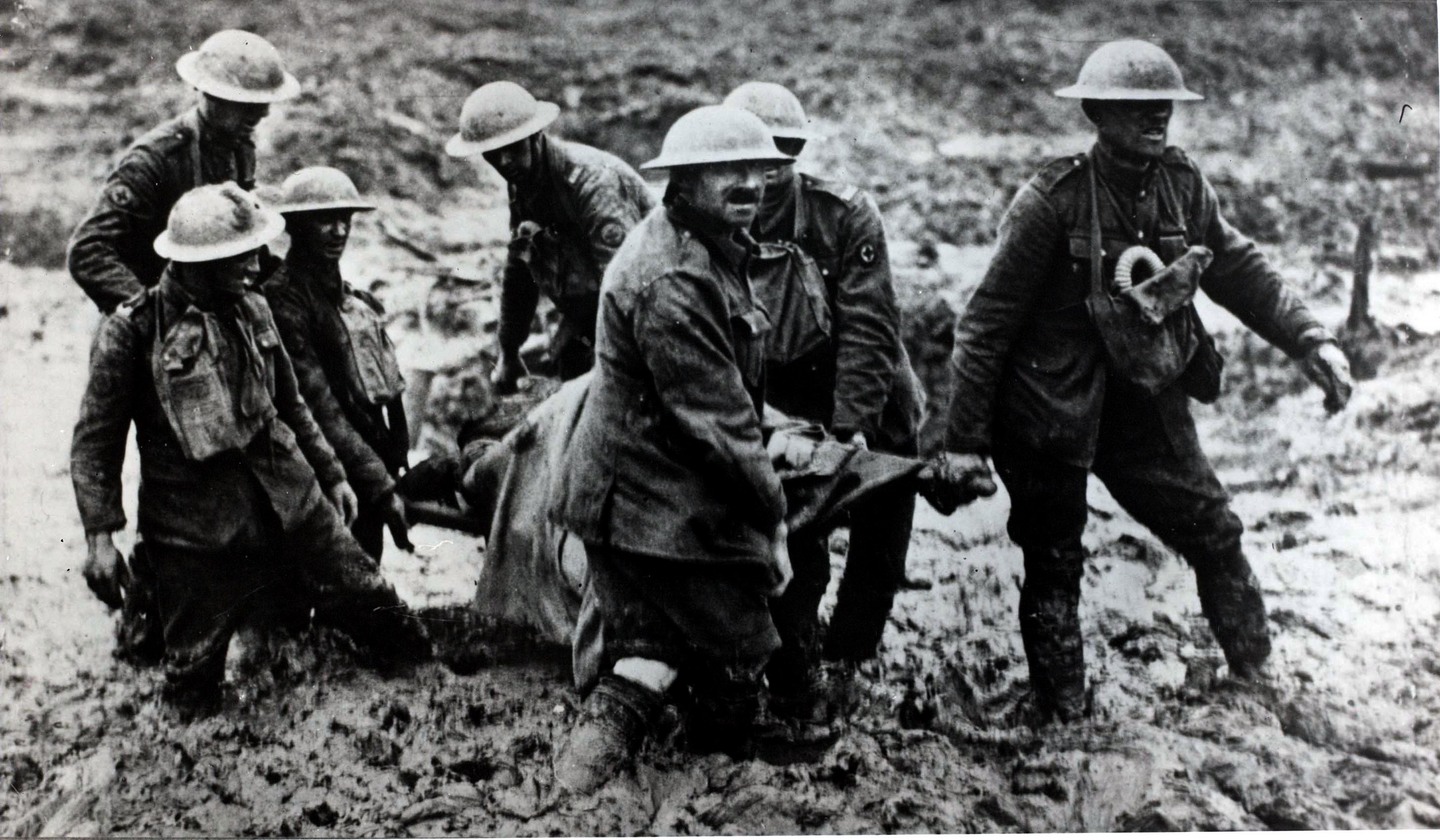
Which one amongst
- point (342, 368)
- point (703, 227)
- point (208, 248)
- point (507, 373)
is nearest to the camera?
point (703, 227)

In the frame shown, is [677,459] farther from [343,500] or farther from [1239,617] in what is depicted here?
[1239,617]

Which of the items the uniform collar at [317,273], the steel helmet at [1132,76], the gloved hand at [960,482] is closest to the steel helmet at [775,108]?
the steel helmet at [1132,76]

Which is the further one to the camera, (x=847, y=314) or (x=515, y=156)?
(x=515, y=156)

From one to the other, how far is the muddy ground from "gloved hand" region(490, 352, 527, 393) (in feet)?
0.50

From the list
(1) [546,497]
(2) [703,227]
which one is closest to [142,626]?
(1) [546,497]

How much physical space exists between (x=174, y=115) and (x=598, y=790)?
9.42 ft

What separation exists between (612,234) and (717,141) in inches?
38.4

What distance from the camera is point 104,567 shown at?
4.92 m

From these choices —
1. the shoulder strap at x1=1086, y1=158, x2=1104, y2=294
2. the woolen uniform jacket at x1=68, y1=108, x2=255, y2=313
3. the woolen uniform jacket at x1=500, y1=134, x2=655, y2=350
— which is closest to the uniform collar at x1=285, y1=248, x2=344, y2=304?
the woolen uniform jacket at x1=68, y1=108, x2=255, y2=313

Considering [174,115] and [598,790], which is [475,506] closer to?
[598,790]

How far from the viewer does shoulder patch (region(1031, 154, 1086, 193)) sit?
4.96m

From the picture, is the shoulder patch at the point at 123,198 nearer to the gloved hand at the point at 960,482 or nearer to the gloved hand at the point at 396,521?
the gloved hand at the point at 396,521

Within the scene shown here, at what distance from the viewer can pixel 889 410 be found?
520 centimetres

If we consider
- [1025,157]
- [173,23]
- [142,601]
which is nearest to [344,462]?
[142,601]
